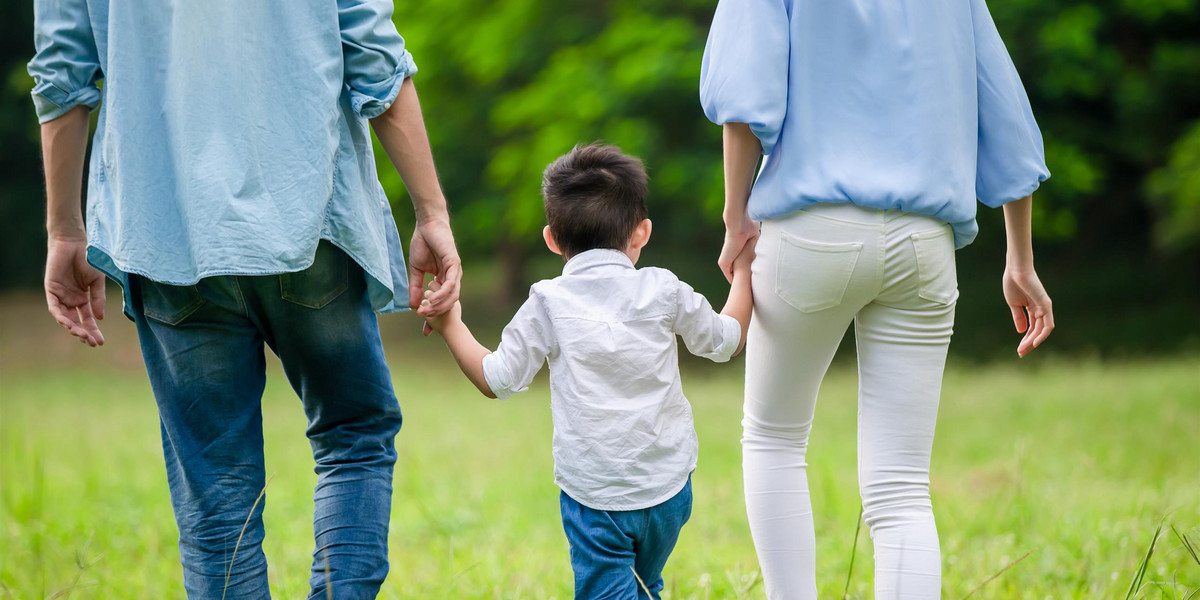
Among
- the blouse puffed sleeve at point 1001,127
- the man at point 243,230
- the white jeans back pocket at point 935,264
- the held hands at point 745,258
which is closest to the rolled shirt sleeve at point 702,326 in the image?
the held hands at point 745,258

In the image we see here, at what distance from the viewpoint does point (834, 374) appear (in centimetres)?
1167

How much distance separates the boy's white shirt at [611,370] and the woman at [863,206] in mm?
222

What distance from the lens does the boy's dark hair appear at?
6.99 ft

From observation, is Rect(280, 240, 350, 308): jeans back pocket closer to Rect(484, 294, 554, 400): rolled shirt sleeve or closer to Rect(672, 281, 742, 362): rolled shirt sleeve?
Rect(484, 294, 554, 400): rolled shirt sleeve

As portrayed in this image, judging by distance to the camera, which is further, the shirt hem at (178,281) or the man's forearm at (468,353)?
the man's forearm at (468,353)

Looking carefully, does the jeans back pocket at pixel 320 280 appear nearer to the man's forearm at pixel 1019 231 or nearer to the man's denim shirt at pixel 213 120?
the man's denim shirt at pixel 213 120

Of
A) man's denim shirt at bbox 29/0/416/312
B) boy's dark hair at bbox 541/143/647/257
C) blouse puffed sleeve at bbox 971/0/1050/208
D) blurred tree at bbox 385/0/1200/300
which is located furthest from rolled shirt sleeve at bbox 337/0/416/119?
blurred tree at bbox 385/0/1200/300

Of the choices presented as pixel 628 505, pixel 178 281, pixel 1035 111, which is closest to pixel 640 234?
pixel 628 505

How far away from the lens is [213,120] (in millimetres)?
1946

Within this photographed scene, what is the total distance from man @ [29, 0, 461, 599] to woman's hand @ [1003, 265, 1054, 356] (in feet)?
4.39

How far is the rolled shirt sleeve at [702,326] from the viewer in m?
2.10

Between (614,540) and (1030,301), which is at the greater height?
Result: (1030,301)

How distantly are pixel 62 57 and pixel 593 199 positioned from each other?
1.13 m

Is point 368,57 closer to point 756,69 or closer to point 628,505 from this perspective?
point 756,69
